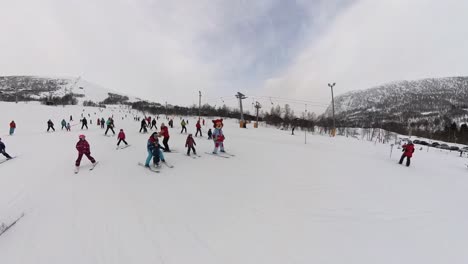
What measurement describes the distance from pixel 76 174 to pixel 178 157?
14.1 ft

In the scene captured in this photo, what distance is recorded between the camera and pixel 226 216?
4691 mm

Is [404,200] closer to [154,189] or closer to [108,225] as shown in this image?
[154,189]

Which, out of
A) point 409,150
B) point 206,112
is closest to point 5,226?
point 409,150

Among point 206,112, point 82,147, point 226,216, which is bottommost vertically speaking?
point 226,216

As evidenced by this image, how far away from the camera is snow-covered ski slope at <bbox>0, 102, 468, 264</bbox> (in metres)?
3.50

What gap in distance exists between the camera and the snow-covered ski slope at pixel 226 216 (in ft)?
11.5

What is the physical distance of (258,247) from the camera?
3.60 metres

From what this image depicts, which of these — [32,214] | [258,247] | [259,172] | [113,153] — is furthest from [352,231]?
[113,153]

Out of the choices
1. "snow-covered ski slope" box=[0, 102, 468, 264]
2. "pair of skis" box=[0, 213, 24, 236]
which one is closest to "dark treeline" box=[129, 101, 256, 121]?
"snow-covered ski slope" box=[0, 102, 468, 264]

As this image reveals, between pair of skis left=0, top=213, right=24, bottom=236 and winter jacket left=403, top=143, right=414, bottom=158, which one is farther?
winter jacket left=403, top=143, right=414, bottom=158

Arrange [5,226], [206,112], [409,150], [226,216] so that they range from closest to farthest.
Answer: [5,226] → [226,216] → [409,150] → [206,112]

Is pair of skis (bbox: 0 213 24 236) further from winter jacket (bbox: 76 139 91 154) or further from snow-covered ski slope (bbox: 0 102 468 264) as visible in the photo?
winter jacket (bbox: 76 139 91 154)

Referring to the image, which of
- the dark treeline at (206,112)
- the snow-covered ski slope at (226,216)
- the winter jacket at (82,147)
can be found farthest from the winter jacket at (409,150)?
the dark treeline at (206,112)

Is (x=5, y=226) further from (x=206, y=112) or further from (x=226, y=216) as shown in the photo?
(x=206, y=112)
